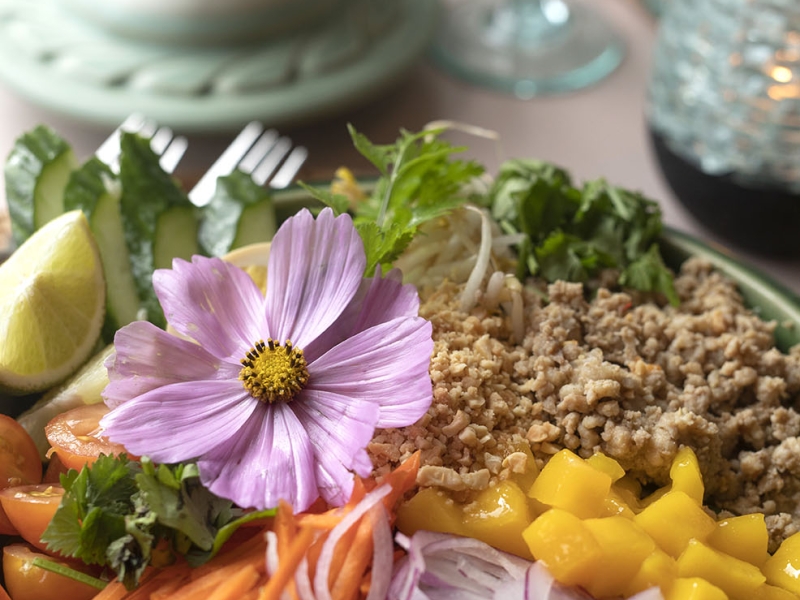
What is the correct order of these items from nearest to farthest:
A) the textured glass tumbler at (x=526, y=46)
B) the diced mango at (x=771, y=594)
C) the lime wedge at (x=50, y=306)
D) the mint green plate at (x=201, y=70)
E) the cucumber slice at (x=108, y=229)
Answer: the diced mango at (x=771, y=594) < the lime wedge at (x=50, y=306) < the cucumber slice at (x=108, y=229) < the mint green plate at (x=201, y=70) < the textured glass tumbler at (x=526, y=46)

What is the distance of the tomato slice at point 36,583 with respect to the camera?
1.27 metres

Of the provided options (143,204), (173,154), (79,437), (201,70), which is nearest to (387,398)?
(79,437)

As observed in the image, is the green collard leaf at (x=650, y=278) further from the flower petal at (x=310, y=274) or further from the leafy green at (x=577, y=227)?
the flower petal at (x=310, y=274)

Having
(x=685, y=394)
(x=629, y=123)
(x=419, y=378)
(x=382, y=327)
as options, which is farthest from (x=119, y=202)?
(x=629, y=123)

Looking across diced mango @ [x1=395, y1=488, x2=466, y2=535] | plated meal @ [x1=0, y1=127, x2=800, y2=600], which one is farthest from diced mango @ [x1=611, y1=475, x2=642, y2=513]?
diced mango @ [x1=395, y1=488, x2=466, y2=535]

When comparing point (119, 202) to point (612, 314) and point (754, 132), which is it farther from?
point (754, 132)

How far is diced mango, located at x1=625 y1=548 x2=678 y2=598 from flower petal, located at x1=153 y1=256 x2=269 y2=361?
70 centimetres

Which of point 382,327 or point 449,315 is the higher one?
point 382,327

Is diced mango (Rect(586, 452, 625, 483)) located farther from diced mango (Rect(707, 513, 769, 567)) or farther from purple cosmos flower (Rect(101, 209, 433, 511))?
purple cosmos flower (Rect(101, 209, 433, 511))

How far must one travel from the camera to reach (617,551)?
1221mm

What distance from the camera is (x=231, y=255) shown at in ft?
5.38

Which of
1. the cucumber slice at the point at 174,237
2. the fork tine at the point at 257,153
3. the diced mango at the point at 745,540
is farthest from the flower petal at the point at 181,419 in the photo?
the fork tine at the point at 257,153

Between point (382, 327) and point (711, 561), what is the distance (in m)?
0.61

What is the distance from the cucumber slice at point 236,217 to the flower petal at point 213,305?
319mm
